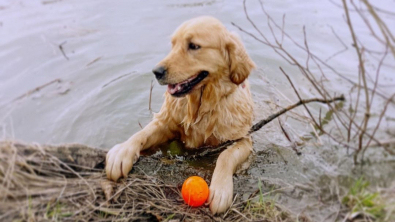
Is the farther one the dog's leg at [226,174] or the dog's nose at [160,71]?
the dog's nose at [160,71]

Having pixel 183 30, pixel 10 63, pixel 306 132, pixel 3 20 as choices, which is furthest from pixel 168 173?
pixel 3 20

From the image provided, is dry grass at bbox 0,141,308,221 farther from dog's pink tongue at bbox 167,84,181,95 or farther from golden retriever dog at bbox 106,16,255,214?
dog's pink tongue at bbox 167,84,181,95

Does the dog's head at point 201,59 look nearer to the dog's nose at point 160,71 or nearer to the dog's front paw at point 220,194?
the dog's nose at point 160,71

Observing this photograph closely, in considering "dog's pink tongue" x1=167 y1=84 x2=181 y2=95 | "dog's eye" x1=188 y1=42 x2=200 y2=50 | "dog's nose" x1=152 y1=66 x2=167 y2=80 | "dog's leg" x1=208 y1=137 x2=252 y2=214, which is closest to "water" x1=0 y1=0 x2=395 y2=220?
"dog's leg" x1=208 y1=137 x2=252 y2=214

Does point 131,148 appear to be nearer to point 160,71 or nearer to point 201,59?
point 160,71

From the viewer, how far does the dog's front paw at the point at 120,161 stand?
301 cm

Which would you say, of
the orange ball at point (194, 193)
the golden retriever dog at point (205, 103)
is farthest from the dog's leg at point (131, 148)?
the orange ball at point (194, 193)

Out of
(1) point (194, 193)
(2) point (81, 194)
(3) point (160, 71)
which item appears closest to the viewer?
(2) point (81, 194)

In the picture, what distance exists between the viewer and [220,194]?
3.09 m

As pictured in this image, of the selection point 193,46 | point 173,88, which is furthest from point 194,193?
point 193,46

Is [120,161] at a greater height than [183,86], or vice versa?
[183,86]

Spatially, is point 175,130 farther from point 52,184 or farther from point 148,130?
point 52,184

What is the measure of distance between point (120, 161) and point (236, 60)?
1.57 m

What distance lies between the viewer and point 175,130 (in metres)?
4.17
